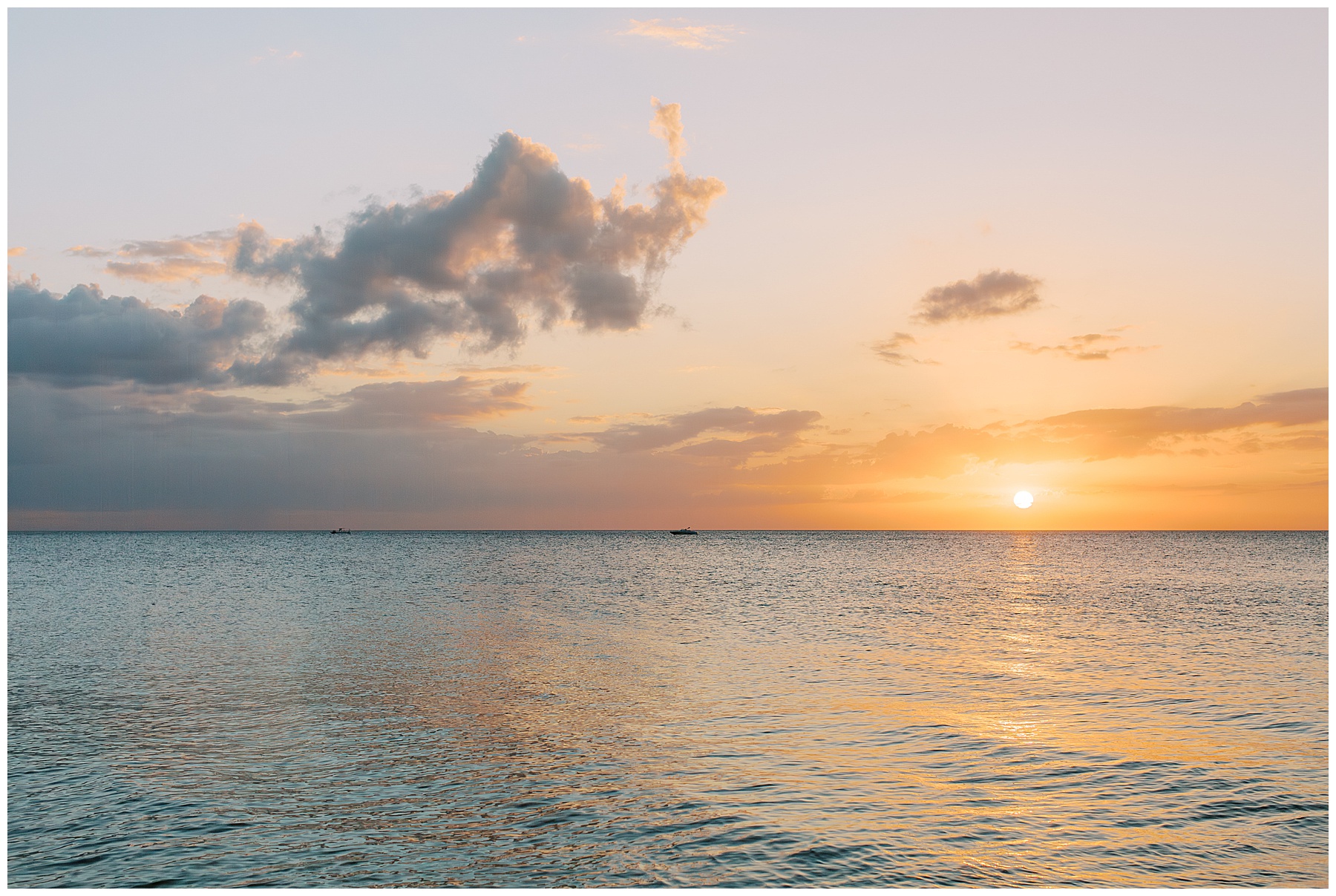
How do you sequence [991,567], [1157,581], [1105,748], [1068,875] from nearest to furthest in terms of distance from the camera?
[1068,875], [1105,748], [1157,581], [991,567]

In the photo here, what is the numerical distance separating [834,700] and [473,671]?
1488 centimetres

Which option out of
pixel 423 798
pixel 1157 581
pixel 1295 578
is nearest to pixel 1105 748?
pixel 423 798

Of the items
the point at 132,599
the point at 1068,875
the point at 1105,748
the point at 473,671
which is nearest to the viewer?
the point at 1068,875

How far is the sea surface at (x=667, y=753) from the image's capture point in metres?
16.3

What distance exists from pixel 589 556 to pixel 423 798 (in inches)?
6089

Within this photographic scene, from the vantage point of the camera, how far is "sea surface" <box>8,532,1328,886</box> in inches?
643

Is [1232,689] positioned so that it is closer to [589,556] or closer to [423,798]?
[423,798]

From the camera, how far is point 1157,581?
96.1 meters

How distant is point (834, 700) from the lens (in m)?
29.6

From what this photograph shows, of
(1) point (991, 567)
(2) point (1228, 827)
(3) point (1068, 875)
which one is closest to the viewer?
(3) point (1068, 875)

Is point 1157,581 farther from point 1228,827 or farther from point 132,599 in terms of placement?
point 132,599

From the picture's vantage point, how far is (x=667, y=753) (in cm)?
2306

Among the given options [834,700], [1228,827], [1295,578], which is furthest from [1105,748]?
[1295,578]

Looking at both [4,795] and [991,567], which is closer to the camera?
[4,795]
